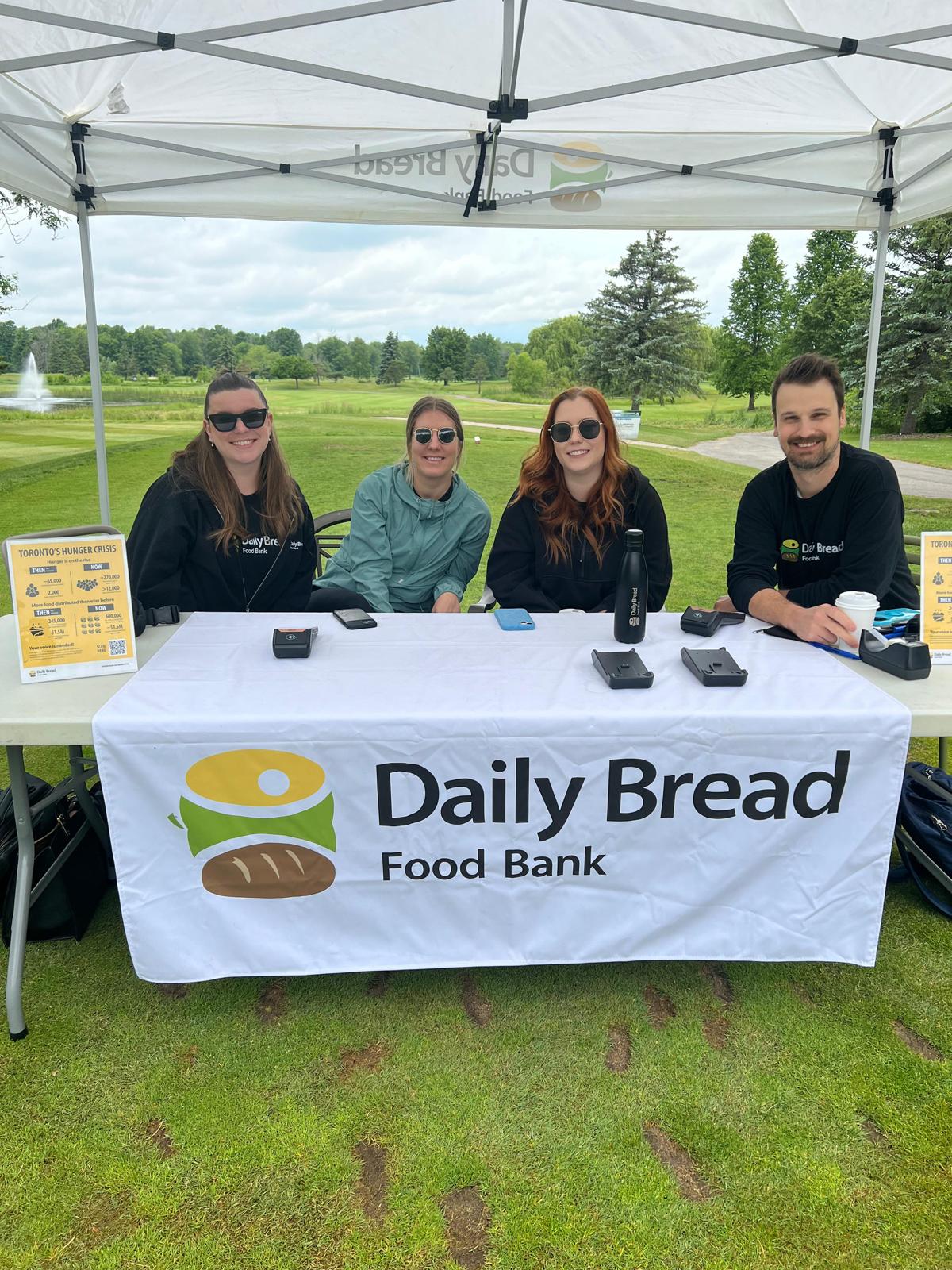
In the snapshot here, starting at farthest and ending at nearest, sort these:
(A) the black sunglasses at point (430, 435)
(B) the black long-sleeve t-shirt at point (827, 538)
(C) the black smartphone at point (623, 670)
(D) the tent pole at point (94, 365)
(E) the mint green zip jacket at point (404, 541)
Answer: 1. (D) the tent pole at point (94, 365)
2. (E) the mint green zip jacket at point (404, 541)
3. (A) the black sunglasses at point (430, 435)
4. (B) the black long-sleeve t-shirt at point (827, 538)
5. (C) the black smartphone at point (623, 670)

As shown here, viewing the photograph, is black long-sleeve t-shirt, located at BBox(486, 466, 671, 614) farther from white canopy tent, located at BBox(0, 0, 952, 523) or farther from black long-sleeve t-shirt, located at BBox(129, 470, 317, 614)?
white canopy tent, located at BBox(0, 0, 952, 523)

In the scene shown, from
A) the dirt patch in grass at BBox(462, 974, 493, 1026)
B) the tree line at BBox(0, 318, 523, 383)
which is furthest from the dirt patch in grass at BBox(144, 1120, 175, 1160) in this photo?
the tree line at BBox(0, 318, 523, 383)

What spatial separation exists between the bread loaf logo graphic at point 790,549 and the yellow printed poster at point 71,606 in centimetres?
178

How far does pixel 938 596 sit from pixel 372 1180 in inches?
60.6

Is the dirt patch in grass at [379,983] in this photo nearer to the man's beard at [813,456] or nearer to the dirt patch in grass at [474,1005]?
the dirt patch in grass at [474,1005]

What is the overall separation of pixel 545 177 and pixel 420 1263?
11.2ft

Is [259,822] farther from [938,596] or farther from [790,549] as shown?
[790,549]

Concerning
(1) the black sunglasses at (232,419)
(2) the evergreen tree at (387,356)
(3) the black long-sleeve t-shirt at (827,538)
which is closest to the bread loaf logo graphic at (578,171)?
(3) the black long-sleeve t-shirt at (827,538)

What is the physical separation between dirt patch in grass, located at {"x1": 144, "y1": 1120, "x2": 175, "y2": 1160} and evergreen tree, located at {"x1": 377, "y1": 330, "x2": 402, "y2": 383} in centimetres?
1130

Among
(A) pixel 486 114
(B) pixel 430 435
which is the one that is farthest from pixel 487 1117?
(A) pixel 486 114

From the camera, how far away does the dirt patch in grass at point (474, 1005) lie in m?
1.59

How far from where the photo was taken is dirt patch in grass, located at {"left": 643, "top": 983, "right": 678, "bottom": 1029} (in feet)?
5.23

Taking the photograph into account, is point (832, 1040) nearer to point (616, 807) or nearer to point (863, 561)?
point (616, 807)

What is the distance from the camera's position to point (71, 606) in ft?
5.14
